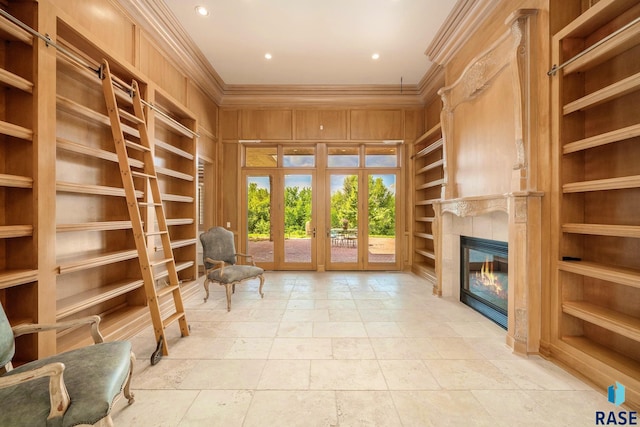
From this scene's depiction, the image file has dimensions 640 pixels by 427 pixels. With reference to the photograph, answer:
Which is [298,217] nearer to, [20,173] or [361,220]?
[361,220]

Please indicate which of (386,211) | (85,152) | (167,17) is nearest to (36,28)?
(85,152)

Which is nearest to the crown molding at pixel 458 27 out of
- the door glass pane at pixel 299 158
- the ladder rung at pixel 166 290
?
the door glass pane at pixel 299 158

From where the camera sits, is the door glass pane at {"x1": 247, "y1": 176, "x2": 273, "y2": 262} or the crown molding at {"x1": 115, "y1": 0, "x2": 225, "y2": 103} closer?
the crown molding at {"x1": 115, "y1": 0, "x2": 225, "y2": 103}

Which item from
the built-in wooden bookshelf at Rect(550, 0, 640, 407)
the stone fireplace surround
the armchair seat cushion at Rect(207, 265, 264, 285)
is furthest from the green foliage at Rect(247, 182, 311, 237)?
the built-in wooden bookshelf at Rect(550, 0, 640, 407)

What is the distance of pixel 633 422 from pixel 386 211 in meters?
4.48

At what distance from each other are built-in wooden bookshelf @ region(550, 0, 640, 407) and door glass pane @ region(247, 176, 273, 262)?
4.85 metres

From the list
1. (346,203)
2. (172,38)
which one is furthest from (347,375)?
(172,38)

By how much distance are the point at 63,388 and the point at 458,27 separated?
15.8 feet

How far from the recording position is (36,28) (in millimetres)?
1944

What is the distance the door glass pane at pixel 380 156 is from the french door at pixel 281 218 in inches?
50.0

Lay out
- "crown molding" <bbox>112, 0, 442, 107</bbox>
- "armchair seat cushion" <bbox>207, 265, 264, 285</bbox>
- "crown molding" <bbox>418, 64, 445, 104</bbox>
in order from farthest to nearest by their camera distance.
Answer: "crown molding" <bbox>112, 0, 442, 107</bbox> → "crown molding" <bbox>418, 64, 445, 104</bbox> → "armchair seat cushion" <bbox>207, 265, 264, 285</bbox>

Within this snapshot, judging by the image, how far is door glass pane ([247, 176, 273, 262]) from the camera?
5965mm

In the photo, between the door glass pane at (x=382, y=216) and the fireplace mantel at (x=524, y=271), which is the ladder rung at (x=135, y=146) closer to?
the fireplace mantel at (x=524, y=271)

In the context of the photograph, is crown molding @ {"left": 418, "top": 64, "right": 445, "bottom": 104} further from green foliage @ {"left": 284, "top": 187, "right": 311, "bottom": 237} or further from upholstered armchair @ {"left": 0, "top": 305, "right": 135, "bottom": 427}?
upholstered armchair @ {"left": 0, "top": 305, "right": 135, "bottom": 427}
